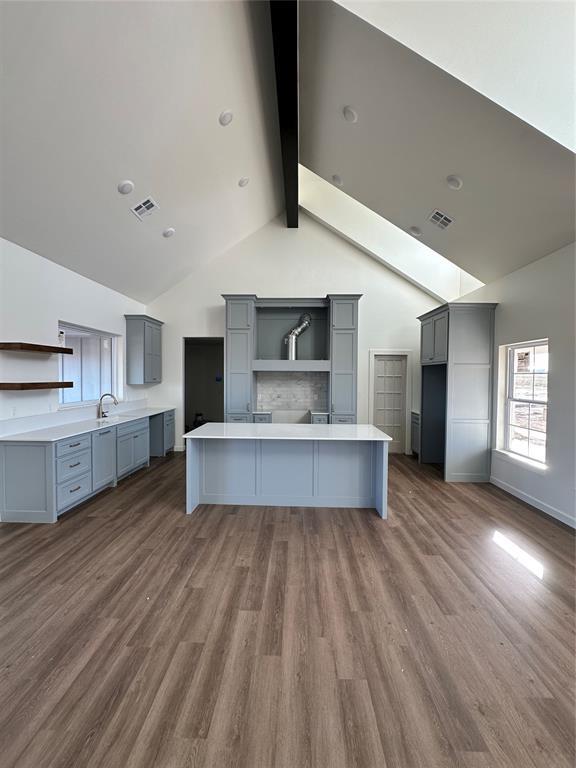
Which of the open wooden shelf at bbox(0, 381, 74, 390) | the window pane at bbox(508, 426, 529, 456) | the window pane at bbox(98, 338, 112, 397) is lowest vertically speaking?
the window pane at bbox(508, 426, 529, 456)

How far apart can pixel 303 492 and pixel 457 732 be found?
2.37 meters

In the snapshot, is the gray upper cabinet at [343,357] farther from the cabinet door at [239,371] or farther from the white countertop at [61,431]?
the white countertop at [61,431]

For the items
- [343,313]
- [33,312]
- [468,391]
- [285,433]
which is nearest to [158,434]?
[33,312]

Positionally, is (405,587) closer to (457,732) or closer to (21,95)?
(457,732)

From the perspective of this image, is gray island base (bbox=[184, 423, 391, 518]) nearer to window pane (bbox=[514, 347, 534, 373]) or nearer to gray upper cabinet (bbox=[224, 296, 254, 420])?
gray upper cabinet (bbox=[224, 296, 254, 420])

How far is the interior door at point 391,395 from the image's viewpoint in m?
6.45

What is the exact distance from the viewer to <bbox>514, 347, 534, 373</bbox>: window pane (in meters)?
4.05

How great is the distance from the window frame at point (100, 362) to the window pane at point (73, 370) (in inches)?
1.3

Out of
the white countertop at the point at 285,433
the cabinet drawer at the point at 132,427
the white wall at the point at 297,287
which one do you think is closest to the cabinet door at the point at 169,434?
the white wall at the point at 297,287

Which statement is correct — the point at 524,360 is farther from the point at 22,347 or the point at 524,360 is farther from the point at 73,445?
the point at 22,347

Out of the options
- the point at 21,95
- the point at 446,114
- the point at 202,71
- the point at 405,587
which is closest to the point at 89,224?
the point at 21,95

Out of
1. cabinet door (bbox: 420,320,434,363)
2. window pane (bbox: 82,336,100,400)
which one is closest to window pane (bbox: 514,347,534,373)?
cabinet door (bbox: 420,320,434,363)

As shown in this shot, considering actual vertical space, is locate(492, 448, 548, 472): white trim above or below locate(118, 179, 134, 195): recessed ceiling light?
below

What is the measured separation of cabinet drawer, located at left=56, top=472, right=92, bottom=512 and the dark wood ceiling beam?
432cm
